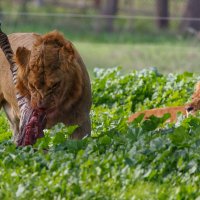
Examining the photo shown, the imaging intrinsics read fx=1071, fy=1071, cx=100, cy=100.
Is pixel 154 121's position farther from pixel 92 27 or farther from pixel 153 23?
pixel 153 23

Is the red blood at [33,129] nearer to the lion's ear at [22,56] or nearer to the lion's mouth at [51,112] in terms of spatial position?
the lion's mouth at [51,112]

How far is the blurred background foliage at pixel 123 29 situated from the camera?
22.4 metres

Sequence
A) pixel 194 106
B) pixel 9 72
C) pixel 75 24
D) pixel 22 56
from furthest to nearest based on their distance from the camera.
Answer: pixel 75 24
pixel 194 106
pixel 9 72
pixel 22 56

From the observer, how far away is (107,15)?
31.3 metres

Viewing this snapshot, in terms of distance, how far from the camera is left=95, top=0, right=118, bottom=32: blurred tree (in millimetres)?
29627

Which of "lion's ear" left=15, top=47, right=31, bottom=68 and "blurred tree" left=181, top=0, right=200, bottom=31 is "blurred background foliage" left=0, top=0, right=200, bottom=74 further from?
"lion's ear" left=15, top=47, right=31, bottom=68

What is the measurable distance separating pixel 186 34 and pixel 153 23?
443cm

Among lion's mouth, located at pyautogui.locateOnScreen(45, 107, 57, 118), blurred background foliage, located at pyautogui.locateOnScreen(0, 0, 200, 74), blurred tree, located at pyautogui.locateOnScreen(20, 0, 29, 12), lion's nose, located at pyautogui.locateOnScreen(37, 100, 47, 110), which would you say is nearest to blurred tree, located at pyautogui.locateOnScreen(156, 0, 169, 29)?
blurred background foliage, located at pyautogui.locateOnScreen(0, 0, 200, 74)

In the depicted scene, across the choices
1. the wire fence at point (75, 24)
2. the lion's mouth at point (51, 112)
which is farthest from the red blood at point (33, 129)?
the wire fence at point (75, 24)

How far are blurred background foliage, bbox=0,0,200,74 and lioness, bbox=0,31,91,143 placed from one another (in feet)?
34.4

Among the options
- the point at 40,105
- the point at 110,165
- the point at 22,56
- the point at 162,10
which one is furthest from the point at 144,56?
the point at 110,165

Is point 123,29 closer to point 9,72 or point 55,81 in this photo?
point 9,72

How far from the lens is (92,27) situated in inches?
1176

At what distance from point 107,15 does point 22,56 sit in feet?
73.7
